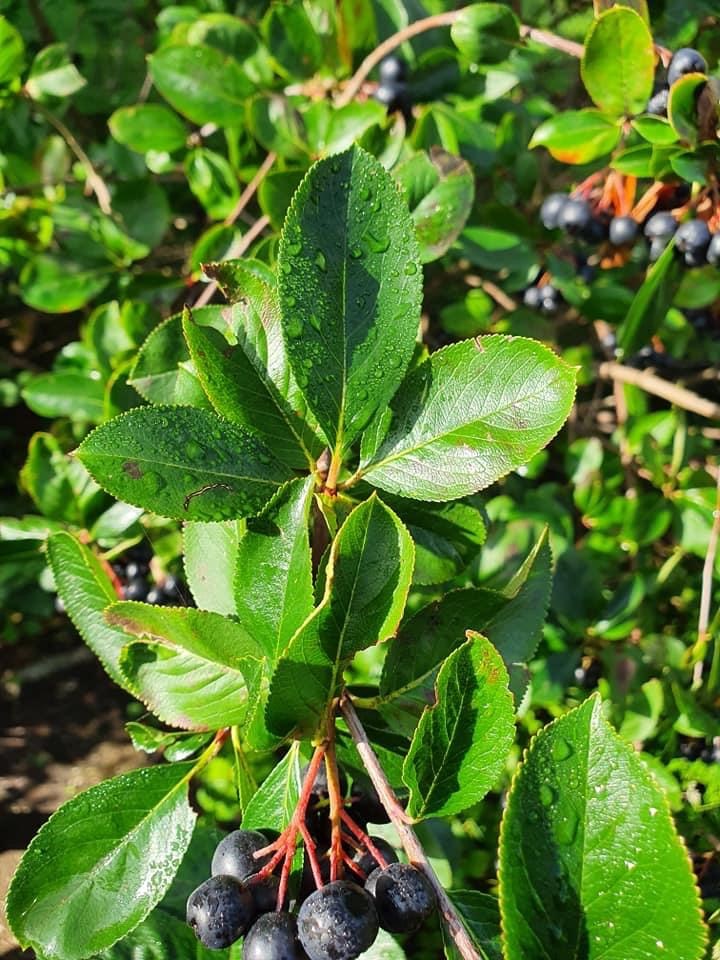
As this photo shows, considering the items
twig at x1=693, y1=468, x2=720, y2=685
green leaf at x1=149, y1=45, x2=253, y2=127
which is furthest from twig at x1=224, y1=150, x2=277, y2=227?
twig at x1=693, y1=468, x2=720, y2=685

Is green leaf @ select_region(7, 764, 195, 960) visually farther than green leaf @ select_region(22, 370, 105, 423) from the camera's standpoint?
No

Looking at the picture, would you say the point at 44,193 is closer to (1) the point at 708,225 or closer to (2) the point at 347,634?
(1) the point at 708,225

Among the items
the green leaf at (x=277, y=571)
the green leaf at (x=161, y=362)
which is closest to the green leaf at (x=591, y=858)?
the green leaf at (x=277, y=571)

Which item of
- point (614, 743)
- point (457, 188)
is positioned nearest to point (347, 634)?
point (614, 743)

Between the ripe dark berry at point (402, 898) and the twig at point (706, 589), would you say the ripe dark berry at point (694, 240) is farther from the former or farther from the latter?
the ripe dark berry at point (402, 898)

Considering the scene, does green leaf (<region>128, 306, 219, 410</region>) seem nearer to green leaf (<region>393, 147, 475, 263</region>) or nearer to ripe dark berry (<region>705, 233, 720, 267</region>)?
green leaf (<region>393, 147, 475, 263</region>)

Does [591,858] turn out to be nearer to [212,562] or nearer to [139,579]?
[212,562]
